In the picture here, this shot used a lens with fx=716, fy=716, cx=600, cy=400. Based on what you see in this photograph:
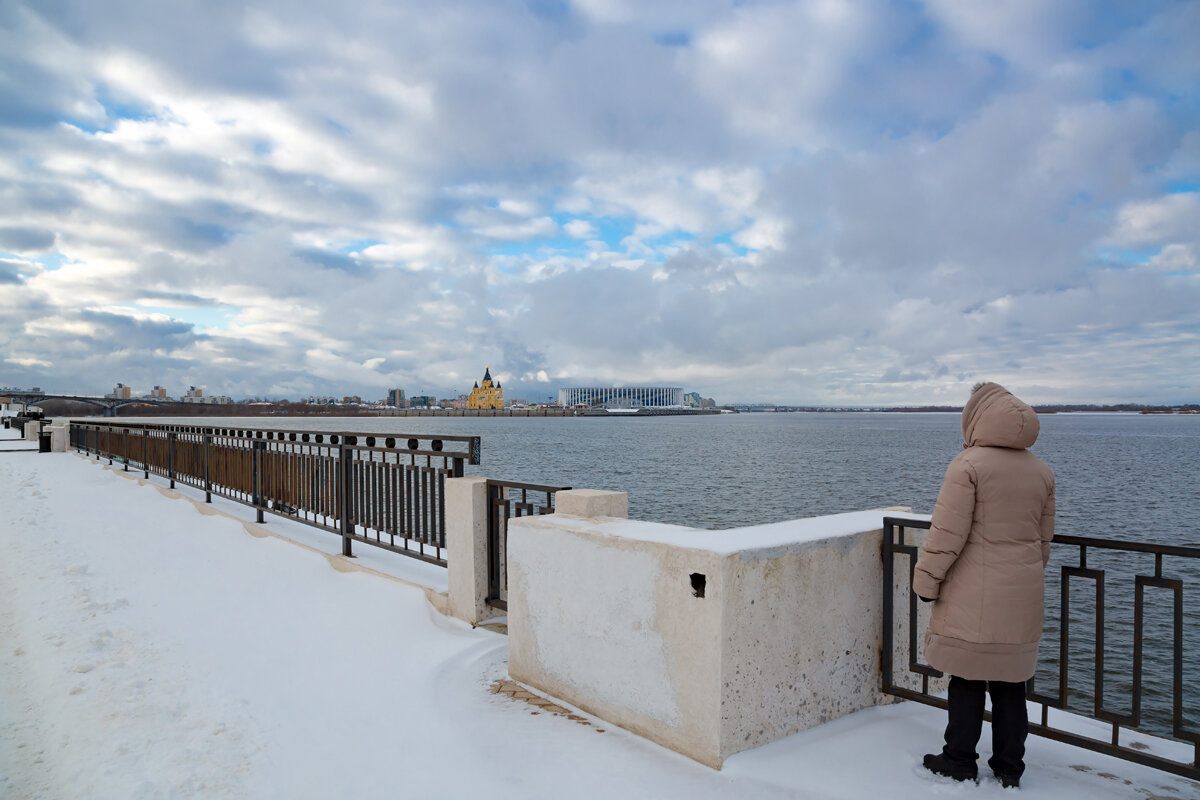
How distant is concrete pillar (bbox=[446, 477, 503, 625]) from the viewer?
19.5 ft

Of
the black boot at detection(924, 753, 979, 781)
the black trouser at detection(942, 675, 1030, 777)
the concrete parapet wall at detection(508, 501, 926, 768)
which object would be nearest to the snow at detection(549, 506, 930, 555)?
the concrete parapet wall at detection(508, 501, 926, 768)

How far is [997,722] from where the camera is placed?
3498mm

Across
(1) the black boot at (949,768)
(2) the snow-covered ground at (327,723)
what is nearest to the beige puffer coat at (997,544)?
(1) the black boot at (949,768)

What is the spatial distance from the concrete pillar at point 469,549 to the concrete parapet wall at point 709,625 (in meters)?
1.32

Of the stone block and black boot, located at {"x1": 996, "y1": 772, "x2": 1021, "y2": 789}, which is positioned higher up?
the stone block

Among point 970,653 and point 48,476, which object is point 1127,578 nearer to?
point 970,653

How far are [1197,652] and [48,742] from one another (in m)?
16.2

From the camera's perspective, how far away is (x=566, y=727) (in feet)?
13.5

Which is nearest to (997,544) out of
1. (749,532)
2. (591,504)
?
(749,532)

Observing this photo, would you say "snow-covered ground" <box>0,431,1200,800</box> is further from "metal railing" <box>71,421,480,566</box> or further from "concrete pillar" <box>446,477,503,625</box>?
"metal railing" <box>71,421,480,566</box>

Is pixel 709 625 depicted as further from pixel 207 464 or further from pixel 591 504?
pixel 207 464

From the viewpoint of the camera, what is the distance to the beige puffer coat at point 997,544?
328 centimetres

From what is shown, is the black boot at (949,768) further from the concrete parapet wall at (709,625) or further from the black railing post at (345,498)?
the black railing post at (345,498)

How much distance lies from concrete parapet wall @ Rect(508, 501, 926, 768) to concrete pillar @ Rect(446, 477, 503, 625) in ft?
4.32
